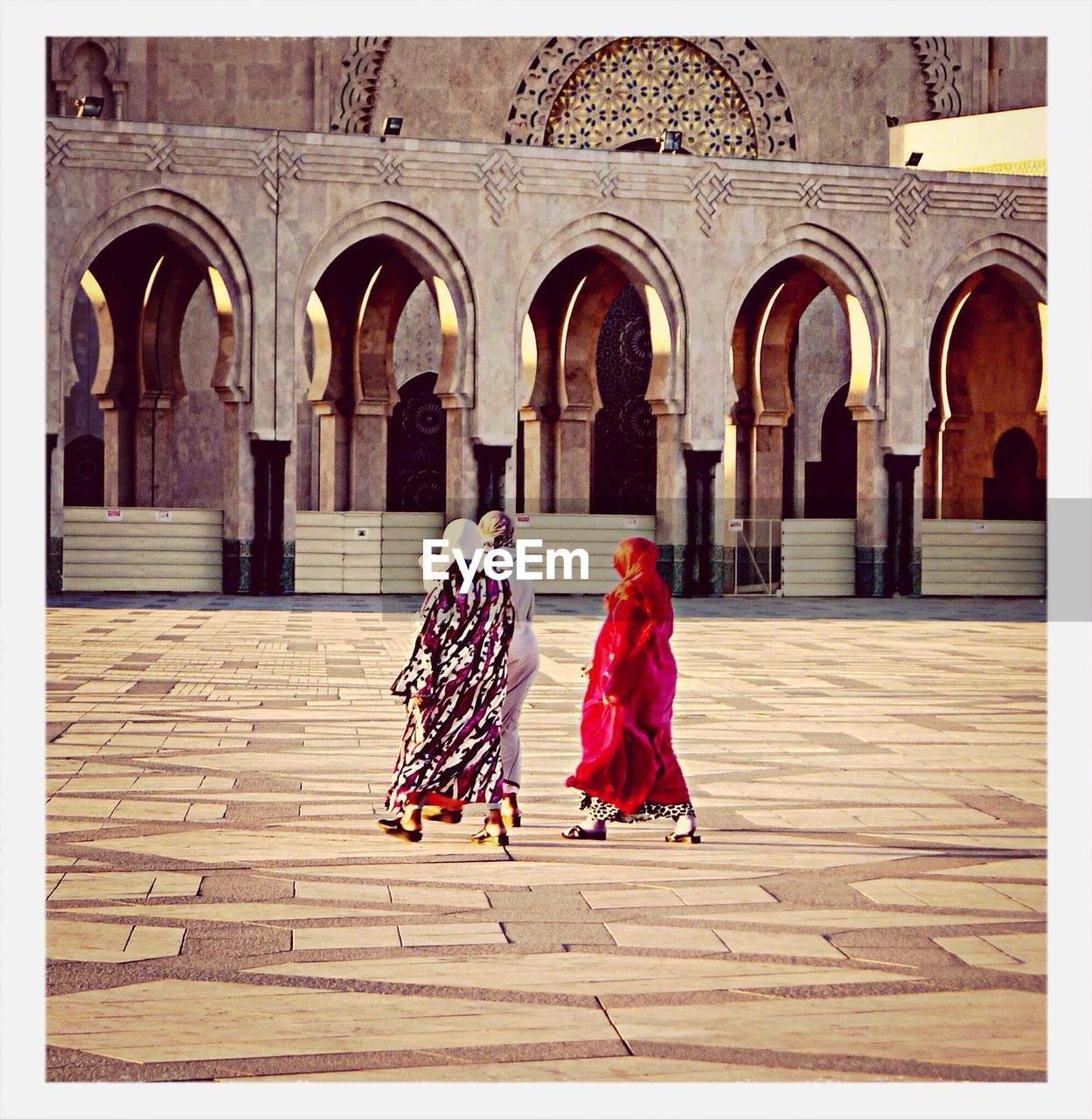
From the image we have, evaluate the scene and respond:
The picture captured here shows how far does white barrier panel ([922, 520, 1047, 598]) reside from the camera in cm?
2256

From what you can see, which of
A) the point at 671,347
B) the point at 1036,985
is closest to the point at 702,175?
the point at 671,347

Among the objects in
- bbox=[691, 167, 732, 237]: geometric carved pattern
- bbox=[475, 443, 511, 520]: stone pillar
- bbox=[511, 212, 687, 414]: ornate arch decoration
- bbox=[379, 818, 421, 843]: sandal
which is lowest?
bbox=[379, 818, 421, 843]: sandal

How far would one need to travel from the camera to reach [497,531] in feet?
19.3

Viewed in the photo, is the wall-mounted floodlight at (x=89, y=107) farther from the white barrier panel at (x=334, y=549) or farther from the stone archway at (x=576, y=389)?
the stone archway at (x=576, y=389)

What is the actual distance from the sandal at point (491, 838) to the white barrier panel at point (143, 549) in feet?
47.1

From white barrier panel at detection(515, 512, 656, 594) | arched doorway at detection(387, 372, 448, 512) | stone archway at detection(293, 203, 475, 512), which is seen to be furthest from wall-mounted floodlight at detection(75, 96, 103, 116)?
arched doorway at detection(387, 372, 448, 512)

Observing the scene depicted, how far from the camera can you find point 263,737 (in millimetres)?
8258

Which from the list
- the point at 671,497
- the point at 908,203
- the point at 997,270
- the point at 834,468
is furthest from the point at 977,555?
the point at 908,203

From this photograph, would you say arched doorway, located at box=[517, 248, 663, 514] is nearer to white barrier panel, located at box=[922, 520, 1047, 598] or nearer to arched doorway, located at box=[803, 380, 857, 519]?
white barrier panel, located at box=[922, 520, 1047, 598]

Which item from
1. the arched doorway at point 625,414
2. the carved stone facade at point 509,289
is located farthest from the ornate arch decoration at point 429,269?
the arched doorway at point 625,414

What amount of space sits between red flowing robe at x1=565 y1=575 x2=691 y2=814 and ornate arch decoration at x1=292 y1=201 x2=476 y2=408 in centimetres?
1426

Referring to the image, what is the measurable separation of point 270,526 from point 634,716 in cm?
1458
